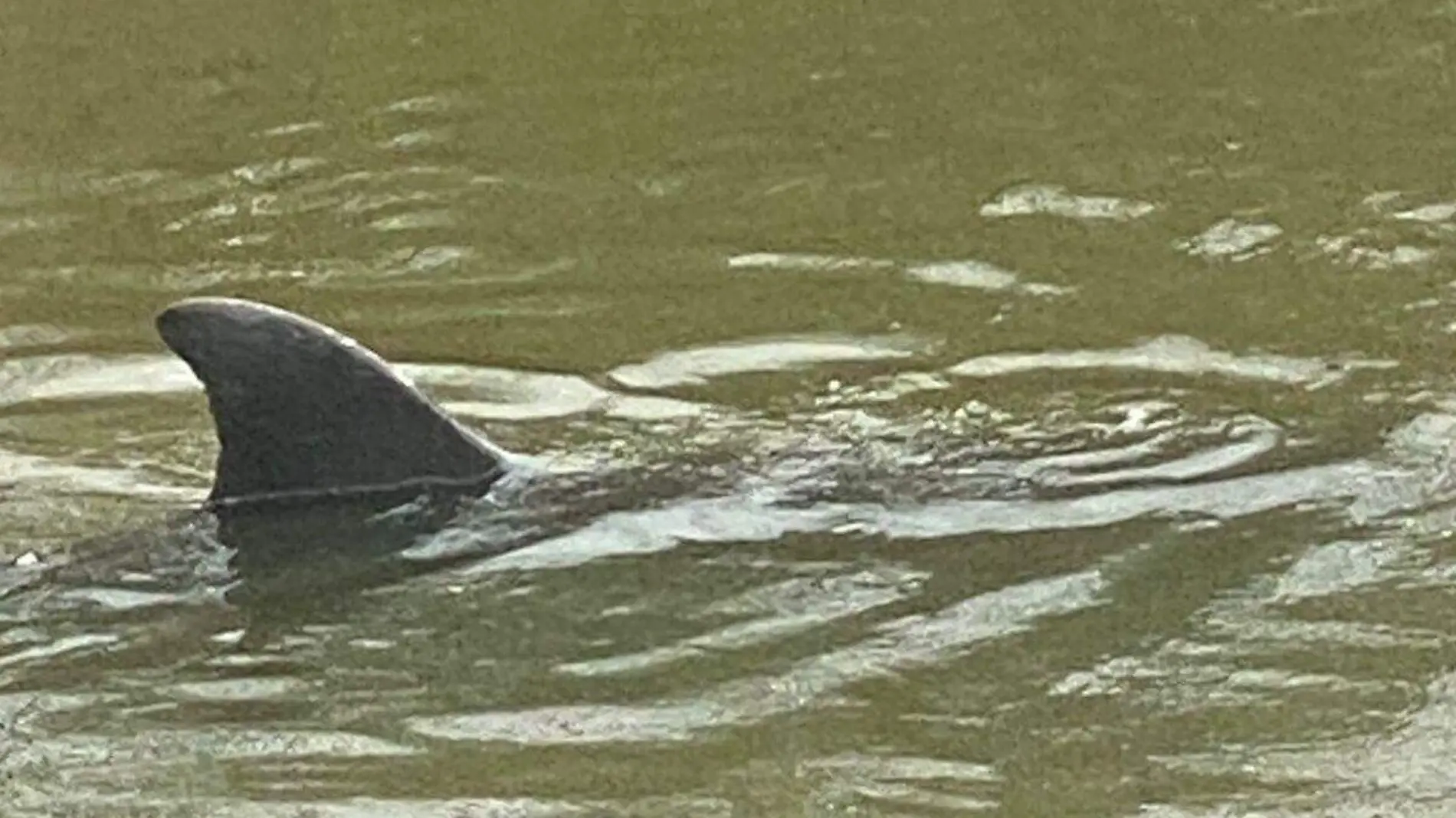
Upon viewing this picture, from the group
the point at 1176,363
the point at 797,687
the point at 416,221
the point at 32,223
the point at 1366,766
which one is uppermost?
the point at 32,223

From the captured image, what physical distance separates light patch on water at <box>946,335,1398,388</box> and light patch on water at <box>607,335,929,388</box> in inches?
9.3

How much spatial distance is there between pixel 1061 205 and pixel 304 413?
2857 mm

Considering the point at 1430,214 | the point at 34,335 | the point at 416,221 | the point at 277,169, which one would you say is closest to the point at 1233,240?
the point at 1430,214

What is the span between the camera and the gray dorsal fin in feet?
19.8

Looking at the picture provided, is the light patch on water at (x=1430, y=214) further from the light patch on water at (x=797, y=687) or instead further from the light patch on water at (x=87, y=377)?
the light patch on water at (x=87, y=377)

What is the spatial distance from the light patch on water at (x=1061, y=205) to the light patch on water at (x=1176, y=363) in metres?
0.89

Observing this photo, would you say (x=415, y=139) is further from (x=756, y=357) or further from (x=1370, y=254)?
(x=1370, y=254)

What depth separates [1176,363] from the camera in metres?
7.28

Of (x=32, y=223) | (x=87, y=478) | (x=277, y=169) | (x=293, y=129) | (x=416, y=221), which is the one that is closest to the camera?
(x=87, y=478)

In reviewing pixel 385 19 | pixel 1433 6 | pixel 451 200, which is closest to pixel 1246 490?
pixel 451 200

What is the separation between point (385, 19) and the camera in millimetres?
10828

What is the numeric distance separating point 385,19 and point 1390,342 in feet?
15.2

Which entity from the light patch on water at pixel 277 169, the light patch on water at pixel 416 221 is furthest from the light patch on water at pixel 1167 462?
the light patch on water at pixel 277 169

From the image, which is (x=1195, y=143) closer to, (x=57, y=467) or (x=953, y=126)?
(x=953, y=126)
